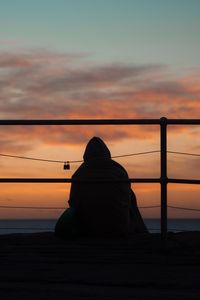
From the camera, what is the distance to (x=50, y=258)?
3.97 metres

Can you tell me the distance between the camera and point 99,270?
346cm

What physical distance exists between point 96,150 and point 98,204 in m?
0.76

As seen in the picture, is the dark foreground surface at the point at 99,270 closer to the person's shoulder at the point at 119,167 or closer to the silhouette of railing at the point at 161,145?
the silhouette of railing at the point at 161,145

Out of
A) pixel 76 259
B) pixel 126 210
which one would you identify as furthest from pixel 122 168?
pixel 76 259

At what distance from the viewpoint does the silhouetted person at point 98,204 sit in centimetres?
619

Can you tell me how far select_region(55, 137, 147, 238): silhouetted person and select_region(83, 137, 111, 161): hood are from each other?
0.06 meters

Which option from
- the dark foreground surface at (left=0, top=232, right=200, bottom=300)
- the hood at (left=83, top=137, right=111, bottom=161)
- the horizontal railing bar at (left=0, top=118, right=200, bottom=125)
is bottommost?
the dark foreground surface at (left=0, top=232, right=200, bottom=300)

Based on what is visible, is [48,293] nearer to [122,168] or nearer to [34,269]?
[34,269]

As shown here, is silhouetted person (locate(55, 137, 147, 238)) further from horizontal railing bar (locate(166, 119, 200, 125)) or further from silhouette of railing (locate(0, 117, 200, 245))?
horizontal railing bar (locate(166, 119, 200, 125))

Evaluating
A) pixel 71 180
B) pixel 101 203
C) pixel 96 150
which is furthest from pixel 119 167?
pixel 71 180

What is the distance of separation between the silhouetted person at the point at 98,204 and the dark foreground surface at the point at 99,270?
1.11 m

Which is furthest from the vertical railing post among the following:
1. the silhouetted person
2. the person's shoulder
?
the person's shoulder

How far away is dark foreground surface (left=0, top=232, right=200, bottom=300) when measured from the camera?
8.98ft

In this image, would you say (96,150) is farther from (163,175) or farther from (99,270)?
(99,270)
